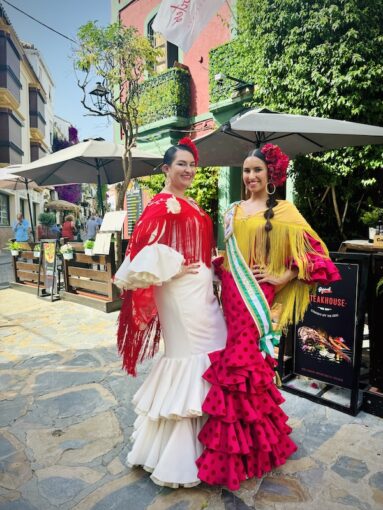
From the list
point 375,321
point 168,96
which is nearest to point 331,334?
point 375,321

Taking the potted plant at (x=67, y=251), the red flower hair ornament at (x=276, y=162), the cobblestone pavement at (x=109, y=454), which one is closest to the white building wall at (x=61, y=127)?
the potted plant at (x=67, y=251)

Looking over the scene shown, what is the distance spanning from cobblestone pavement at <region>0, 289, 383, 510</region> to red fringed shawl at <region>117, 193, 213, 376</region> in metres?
0.67

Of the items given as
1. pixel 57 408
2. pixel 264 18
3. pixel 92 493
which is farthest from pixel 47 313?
pixel 264 18

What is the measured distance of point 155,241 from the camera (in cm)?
190

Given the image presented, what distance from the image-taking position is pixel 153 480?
201cm

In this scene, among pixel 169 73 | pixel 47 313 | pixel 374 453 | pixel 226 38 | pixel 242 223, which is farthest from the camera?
pixel 169 73

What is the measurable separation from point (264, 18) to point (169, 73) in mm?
4248

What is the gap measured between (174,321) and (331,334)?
5.10 feet

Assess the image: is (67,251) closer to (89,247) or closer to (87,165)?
(89,247)

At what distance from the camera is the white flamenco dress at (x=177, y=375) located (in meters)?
1.95

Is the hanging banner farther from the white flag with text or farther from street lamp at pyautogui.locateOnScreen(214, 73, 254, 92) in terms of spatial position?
street lamp at pyautogui.locateOnScreen(214, 73, 254, 92)

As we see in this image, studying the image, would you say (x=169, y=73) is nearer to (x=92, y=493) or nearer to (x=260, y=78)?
(x=260, y=78)

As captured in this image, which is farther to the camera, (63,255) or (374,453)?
(63,255)

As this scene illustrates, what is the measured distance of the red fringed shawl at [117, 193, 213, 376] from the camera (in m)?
1.94
